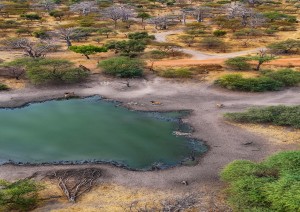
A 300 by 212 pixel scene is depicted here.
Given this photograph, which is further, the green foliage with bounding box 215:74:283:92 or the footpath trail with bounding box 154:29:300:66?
the footpath trail with bounding box 154:29:300:66

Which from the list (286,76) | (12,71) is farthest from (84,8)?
(286,76)

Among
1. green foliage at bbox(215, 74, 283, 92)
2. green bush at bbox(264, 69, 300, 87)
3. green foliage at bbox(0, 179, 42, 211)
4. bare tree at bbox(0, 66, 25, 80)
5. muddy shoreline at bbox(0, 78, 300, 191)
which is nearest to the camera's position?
green foliage at bbox(0, 179, 42, 211)

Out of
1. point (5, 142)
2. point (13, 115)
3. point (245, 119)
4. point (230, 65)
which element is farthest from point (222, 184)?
point (230, 65)

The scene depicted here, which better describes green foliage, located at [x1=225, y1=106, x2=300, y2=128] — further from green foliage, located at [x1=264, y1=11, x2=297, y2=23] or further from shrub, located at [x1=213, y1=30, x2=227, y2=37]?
green foliage, located at [x1=264, y1=11, x2=297, y2=23]

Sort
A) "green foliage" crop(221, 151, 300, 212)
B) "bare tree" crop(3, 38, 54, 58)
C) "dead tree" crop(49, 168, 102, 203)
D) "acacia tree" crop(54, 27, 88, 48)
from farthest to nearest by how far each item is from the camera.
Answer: "acacia tree" crop(54, 27, 88, 48) < "bare tree" crop(3, 38, 54, 58) < "dead tree" crop(49, 168, 102, 203) < "green foliage" crop(221, 151, 300, 212)

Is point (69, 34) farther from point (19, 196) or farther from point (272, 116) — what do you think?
point (19, 196)

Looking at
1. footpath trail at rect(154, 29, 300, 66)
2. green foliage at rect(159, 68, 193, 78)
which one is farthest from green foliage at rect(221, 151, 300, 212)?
footpath trail at rect(154, 29, 300, 66)
